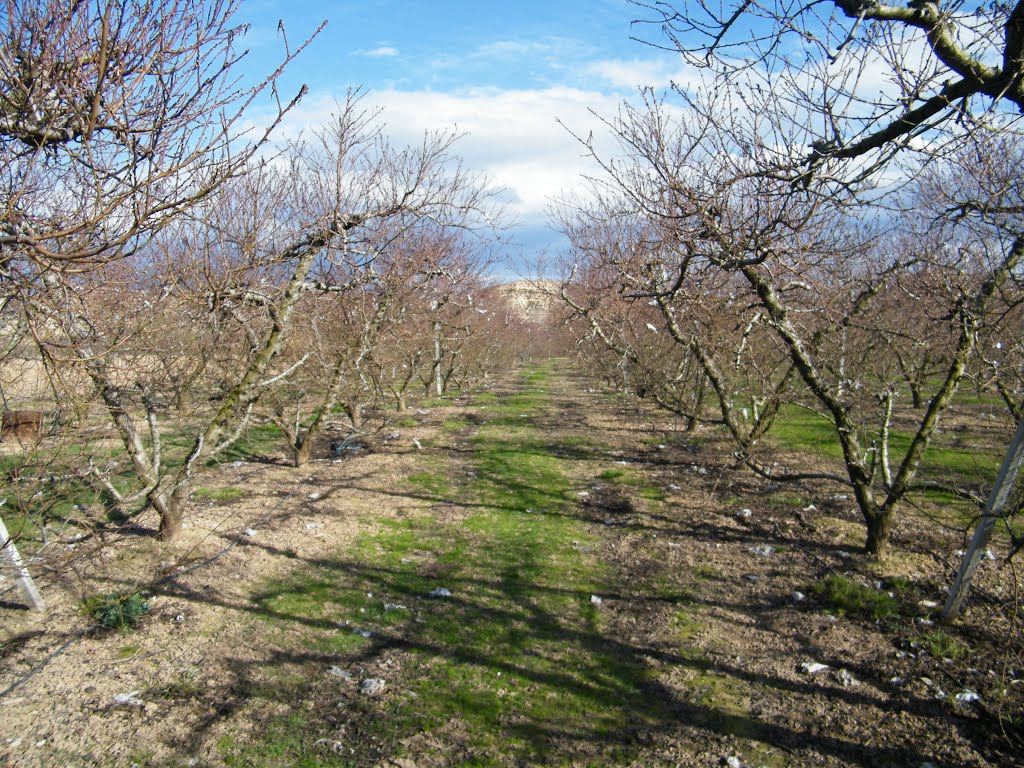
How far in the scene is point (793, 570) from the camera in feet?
18.6

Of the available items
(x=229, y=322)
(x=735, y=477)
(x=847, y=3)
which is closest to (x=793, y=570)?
(x=735, y=477)

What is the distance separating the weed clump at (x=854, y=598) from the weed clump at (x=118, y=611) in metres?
5.29

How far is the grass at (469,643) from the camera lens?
3537 mm

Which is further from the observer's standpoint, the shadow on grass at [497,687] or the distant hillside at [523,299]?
the distant hillside at [523,299]

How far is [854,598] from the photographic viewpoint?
495 centimetres

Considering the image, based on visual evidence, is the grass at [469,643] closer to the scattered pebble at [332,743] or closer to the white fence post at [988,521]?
the scattered pebble at [332,743]

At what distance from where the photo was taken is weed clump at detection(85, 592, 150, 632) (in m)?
4.55

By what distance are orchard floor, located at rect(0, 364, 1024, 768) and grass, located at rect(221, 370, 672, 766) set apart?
0.02 m

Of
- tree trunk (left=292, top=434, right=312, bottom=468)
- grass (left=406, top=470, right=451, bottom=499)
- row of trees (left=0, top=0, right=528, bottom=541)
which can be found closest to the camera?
row of trees (left=0, top=0, right=528, bottom=541)

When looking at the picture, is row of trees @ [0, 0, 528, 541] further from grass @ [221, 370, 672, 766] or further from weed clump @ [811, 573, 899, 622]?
weed clump @ [811, 573, 899, 622]

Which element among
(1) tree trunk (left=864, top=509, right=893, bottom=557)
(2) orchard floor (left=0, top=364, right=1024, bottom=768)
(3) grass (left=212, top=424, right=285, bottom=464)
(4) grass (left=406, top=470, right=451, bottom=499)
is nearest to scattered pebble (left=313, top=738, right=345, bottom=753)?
(2) orchard floor (left=0, top=364, right=1024, bottom=768)

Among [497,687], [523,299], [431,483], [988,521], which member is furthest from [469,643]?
[523,299]

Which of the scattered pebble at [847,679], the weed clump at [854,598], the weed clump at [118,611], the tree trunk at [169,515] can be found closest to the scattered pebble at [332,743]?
the weed clump at [118,611]

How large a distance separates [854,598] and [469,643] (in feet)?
10.00
